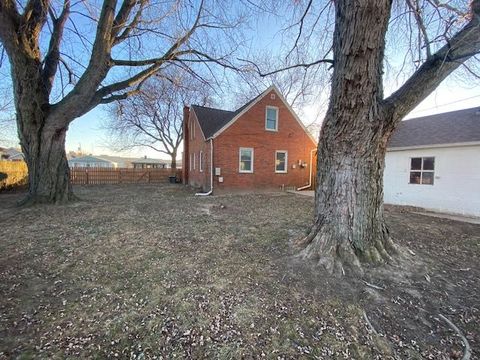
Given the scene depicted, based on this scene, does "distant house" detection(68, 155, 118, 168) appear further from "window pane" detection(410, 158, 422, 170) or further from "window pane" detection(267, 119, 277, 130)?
"window pane" detection(410, 158, 422, 170)

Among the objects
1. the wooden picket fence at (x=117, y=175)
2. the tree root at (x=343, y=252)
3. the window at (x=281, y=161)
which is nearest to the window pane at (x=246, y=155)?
the window at (x=281, y=161)

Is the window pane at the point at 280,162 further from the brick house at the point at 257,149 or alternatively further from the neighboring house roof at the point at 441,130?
the neighboring house roof at the point at 441,130

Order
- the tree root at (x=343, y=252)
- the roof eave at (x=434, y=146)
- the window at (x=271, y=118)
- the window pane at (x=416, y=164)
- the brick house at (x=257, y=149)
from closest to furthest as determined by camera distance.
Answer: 1. the tree root at (x=343, y=252)
2. the roof eave at (x=434, y=146)
3. the window pane at (x=416, y=164)
4. the brick house at (x=257, y=149)
5. the window at (x=271, y=118)

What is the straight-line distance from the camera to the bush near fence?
11.9 meters

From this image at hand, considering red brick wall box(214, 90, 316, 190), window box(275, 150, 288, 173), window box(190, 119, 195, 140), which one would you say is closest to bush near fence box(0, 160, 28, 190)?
window box(190, 119, 195, 140)

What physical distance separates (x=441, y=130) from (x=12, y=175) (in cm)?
2096

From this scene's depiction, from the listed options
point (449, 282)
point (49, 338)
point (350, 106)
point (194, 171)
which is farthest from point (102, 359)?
point (194, 171)

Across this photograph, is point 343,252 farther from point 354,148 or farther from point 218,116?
point 218,116

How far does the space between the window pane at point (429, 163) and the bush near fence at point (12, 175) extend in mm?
19370

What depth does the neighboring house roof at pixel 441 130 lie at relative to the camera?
8.43 meters

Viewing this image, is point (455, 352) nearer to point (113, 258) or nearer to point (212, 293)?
point (212, 293)

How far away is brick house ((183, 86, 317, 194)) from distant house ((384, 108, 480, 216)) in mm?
5193

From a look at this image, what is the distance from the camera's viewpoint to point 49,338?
6.91ft

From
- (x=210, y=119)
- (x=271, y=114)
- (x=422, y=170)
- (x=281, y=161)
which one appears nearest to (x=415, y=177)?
(x=422, y=170)
